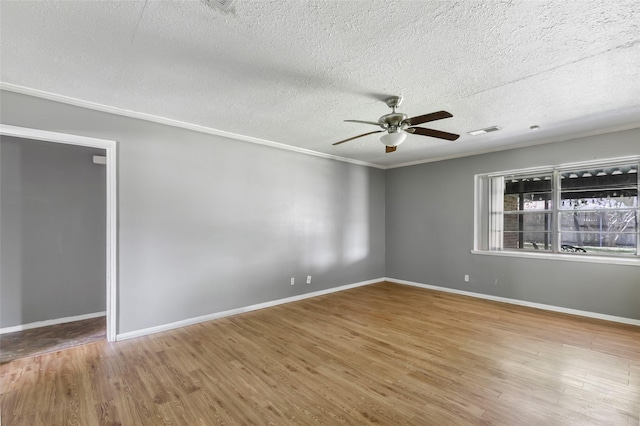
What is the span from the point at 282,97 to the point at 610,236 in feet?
16.2

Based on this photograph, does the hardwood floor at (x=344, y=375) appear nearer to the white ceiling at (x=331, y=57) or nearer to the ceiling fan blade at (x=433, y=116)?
the ceiling fan blade at (x=433, y=116)

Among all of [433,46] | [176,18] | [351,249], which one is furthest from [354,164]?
[176,18]

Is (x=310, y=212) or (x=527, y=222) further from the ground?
(x=310, y=212)

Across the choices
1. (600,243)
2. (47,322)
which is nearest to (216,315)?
(47,322)

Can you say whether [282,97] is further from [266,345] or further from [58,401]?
[58,401]

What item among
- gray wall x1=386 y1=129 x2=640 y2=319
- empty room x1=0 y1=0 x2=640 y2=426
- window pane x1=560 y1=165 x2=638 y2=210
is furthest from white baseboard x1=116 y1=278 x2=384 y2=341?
window pane x1=560 y1=165 x2=638 y2=210

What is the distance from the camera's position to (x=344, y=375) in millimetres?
2496

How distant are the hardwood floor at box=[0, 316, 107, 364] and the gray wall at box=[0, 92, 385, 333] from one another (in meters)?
0.57

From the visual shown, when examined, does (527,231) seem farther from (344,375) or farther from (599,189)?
(344,375)

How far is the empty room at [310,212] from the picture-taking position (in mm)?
1942

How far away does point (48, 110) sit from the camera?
288cm

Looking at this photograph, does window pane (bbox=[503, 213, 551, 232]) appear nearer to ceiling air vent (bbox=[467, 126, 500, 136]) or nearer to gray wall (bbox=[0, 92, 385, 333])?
ceiling air vent (bbox=[467, 126, 500, 136])

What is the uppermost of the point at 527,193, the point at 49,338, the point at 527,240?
the point at 527,193

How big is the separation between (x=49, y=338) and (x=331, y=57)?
4.39 metres
